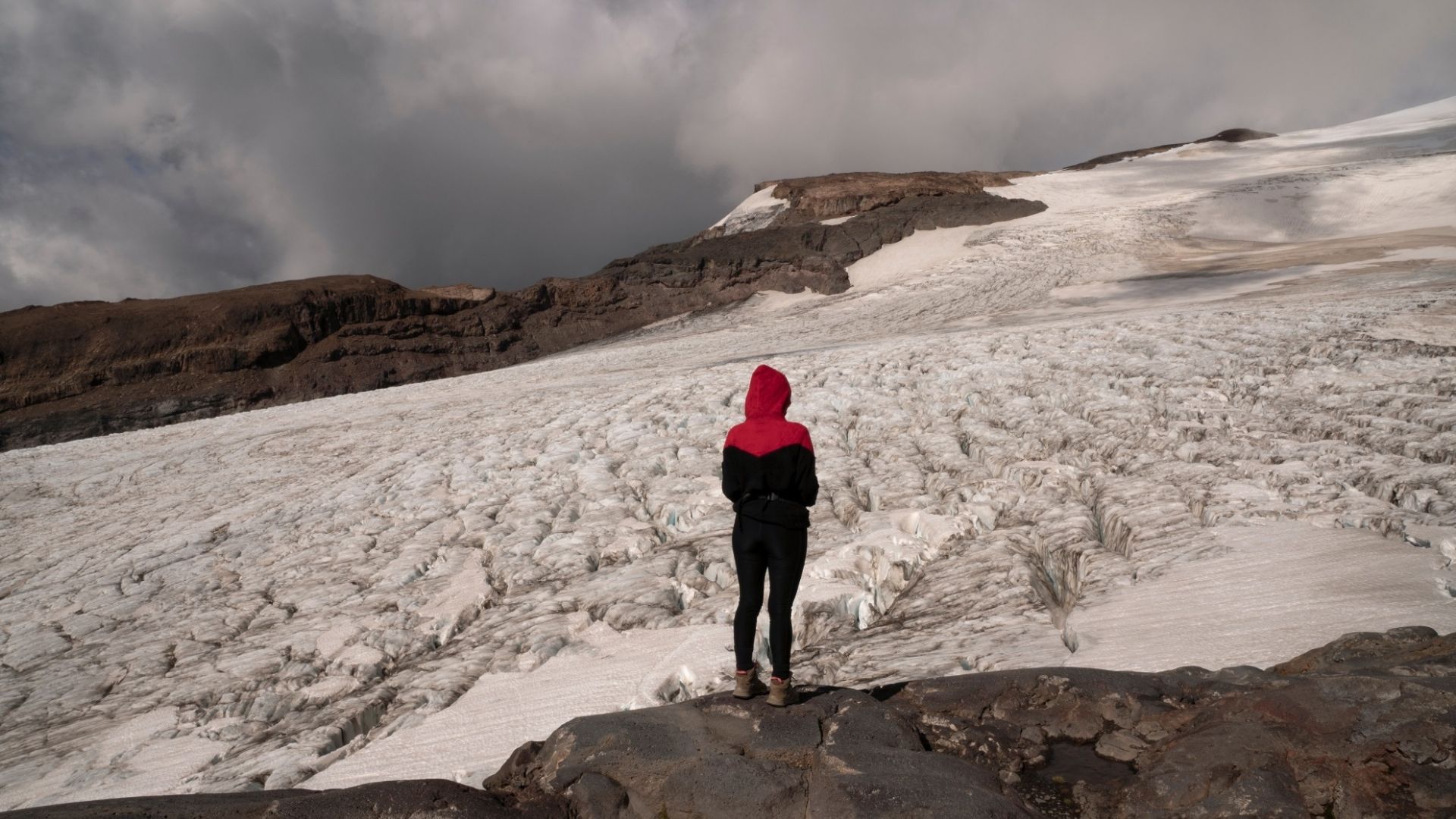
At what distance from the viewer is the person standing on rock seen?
3818 mm

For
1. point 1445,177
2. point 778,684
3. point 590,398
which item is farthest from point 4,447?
point 1445,177

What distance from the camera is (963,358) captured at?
13.0 meters

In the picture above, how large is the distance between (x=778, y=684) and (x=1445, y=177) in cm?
3607

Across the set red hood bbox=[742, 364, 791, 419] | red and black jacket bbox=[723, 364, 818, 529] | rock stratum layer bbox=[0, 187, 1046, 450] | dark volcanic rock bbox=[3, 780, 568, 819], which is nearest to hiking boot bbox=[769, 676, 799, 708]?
red and black jacket bbox=[723, 364, 818, 529]

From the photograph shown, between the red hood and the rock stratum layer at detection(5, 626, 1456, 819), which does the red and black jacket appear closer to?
the red hood

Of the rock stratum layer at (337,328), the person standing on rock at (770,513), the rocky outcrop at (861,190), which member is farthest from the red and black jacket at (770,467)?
the rocky outcrop at (861,190)

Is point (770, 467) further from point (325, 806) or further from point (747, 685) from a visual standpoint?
point (325, 806)

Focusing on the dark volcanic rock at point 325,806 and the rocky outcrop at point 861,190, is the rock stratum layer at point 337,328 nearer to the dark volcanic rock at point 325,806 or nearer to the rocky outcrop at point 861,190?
the rocky outcrop at point 861,190

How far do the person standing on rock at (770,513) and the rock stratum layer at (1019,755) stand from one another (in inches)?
10.8

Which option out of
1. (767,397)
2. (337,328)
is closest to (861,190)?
(337,328)

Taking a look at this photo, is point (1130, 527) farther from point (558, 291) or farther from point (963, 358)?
point (558, 291)

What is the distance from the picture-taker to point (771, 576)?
3941mm

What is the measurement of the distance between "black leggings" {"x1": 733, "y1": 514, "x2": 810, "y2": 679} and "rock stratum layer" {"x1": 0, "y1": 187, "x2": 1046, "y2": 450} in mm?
26903

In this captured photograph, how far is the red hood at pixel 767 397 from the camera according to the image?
3957 mm
